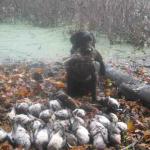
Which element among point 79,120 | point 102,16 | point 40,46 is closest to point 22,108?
point 79,120

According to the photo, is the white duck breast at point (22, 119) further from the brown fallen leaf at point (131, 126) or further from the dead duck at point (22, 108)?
the brown fallen leaf at point (131, 126)

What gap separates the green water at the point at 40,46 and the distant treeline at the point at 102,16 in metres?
0.41

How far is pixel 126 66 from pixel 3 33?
4.35m

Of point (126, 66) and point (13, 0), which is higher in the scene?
point (13, 0)

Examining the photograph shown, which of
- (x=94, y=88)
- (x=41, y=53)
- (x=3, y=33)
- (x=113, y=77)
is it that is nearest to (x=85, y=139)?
(x=94, y=88)

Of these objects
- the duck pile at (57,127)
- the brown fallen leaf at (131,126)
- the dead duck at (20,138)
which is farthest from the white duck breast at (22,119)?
the brown fallen leaf at (131,126)

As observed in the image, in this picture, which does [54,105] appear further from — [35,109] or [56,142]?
[56,142]

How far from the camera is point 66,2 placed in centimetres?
1380

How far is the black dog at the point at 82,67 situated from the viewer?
6.84 metres

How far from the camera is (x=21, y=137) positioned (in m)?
5.41


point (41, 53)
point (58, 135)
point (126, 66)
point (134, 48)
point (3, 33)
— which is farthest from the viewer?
point (3, 33)

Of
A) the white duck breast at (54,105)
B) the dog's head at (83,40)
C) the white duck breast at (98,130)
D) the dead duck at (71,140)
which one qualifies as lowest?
the dead duck at (71,140)

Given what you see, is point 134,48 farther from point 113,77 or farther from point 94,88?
point 94,88

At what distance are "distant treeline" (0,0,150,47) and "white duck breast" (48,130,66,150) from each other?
6396 millimetres
